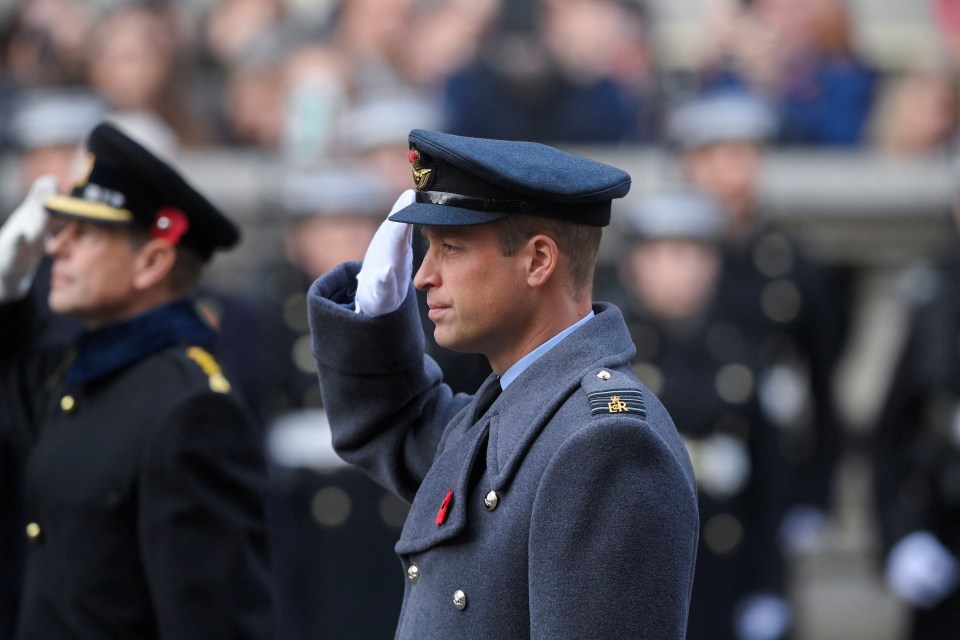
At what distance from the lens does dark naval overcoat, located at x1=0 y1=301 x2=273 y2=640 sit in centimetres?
354

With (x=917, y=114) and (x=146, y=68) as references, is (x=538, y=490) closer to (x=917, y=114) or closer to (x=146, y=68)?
(x=146, y=68)

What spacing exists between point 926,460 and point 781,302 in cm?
139

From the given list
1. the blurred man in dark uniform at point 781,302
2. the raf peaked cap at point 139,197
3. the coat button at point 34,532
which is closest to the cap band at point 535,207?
the raf peaked cap at point 139,197

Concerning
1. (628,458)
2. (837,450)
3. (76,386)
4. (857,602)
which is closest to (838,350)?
(837,450)

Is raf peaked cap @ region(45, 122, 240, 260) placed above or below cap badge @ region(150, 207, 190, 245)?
above

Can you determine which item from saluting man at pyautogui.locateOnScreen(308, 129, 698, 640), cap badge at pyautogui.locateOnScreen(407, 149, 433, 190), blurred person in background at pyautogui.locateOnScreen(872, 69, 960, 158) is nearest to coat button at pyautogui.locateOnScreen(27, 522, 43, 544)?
saluting man at pyautogui.locateOnScreen(308, 129, 698, 640)

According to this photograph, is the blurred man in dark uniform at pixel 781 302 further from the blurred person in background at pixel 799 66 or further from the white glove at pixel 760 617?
the blurred person in background at pixel 799 66

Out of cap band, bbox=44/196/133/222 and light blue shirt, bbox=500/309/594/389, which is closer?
light blue shirt, bbox=500/309/594/389

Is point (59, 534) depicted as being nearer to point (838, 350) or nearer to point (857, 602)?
point (838, 350)

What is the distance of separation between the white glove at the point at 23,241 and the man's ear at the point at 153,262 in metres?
0.30

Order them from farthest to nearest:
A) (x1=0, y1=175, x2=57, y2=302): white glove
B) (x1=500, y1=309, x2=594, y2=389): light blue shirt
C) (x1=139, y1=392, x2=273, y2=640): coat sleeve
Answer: (x1=0, y1=175, x2=57, y2=302): white glove, (x1=139, y1=392, x2=273, y2=640): coat sleeve, (x1=500, y1=309, x2=594, y2=389): light blue shirt

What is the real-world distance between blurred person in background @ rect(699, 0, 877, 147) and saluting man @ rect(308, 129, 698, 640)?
595 centimetres

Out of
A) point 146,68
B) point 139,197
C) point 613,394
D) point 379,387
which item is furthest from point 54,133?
point 613,394

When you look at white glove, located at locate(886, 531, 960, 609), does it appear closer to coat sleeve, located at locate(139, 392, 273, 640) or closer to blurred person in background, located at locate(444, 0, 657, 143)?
blurred person in background, located at locate(444, 0, 657, 143)
